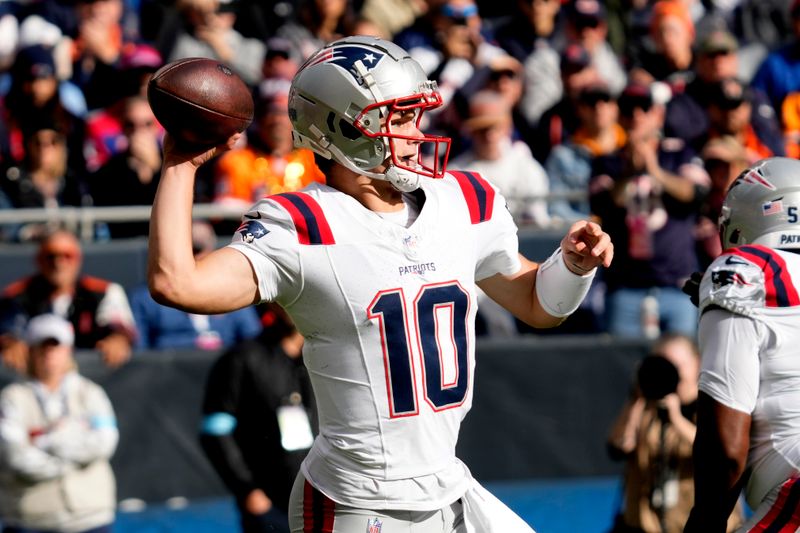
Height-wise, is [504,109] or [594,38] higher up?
[594,38]

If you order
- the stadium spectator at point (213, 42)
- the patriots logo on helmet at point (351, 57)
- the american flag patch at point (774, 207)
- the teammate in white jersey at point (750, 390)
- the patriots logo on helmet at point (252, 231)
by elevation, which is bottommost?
the teammate in white jersey at point (750, 390)

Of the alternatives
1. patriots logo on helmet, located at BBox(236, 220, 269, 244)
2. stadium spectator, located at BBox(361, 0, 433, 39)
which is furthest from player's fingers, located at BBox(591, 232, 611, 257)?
stadium spectator, located at BBox(361, 0, 433, 39)

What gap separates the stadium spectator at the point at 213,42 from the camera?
1038 centimetres

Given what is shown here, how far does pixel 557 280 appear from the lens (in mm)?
4230

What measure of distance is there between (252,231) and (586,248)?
0.97 meters

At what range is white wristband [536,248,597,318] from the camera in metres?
4.22

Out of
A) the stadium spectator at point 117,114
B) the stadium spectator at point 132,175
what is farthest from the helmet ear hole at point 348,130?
the stadium spectator at point 117,114

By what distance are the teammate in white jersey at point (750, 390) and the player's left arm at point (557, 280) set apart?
446 mm

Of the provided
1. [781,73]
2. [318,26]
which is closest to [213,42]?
[318,26]

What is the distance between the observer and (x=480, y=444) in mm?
8797

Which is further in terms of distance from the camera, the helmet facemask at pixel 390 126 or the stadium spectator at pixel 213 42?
the stadium spectator at pixel 213 42

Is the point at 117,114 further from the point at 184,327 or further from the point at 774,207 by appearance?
the point at 774,207

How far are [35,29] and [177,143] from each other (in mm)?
7019

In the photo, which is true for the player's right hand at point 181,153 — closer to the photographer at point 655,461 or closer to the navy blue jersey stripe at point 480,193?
the navy blue jersey stripe at point 480,193
